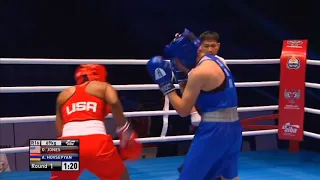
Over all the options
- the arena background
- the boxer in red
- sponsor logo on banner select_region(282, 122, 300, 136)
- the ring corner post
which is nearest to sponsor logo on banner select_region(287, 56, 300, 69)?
the ring corner post

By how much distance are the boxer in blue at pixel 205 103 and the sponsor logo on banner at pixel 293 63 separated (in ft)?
5.69

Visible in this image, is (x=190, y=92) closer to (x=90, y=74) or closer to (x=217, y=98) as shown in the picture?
(x=217, y=98)

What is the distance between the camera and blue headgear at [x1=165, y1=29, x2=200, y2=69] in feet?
7.38

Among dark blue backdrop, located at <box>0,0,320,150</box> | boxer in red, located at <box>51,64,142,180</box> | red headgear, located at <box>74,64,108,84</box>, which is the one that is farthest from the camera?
dark blue backdrop, located at <box>0,0,320,150</box>

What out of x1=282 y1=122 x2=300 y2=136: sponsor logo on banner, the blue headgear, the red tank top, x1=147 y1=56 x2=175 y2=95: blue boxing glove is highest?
the blue headgear

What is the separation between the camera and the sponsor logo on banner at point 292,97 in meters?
3.89

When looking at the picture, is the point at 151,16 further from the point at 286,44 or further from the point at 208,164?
the point at 208,164

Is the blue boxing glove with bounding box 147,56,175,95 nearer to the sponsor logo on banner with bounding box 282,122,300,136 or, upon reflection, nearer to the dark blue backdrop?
the sponsor logo on banner with bounding box 282,122,300,136

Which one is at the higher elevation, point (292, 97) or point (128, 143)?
point (292, 97)

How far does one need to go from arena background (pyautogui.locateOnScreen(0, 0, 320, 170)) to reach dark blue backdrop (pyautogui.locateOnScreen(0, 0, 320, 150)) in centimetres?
1

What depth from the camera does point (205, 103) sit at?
7.40 ft

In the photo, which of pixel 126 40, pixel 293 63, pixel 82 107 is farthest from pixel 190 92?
pixel 126 40

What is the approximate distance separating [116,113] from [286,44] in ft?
6.70
